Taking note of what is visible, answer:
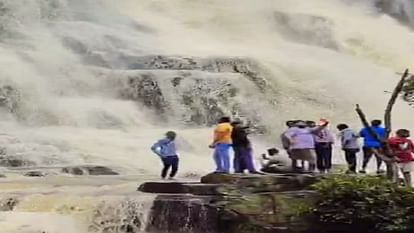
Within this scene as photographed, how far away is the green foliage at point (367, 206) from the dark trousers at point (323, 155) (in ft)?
10.7

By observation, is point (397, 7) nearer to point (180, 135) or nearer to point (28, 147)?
point (180, 135)

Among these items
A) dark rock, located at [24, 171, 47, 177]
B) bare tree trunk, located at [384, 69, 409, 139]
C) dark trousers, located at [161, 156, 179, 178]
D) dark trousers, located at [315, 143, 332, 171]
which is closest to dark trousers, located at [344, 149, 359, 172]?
dark trousers, located at [315, 143, 332, 171]

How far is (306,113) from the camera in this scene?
26.7 metres

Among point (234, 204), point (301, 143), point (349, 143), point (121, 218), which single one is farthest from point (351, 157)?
point (121, 218)

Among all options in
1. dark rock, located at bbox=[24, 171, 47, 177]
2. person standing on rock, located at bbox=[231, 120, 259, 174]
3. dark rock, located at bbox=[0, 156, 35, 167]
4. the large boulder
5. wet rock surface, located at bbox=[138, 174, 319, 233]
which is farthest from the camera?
dark rock, located at bbox=[0, 156, 35, 167]

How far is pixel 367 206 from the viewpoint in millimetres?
11359

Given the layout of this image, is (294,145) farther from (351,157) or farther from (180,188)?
(180,188)

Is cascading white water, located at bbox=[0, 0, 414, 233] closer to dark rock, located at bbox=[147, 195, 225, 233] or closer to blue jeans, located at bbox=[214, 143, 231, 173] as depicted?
blue jeans, located at bbox=[214, 143, 231, 173]

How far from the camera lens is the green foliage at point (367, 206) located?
11.3 meters

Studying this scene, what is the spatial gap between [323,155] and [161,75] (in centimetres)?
1092

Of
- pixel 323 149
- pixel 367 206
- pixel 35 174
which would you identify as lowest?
pixel 367 206

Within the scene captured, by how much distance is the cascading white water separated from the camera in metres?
20.6

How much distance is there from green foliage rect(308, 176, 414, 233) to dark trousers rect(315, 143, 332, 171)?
3266 millimetres

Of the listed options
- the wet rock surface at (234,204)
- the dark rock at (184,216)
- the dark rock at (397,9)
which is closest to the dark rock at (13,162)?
the wet rock surface at (234,204)
